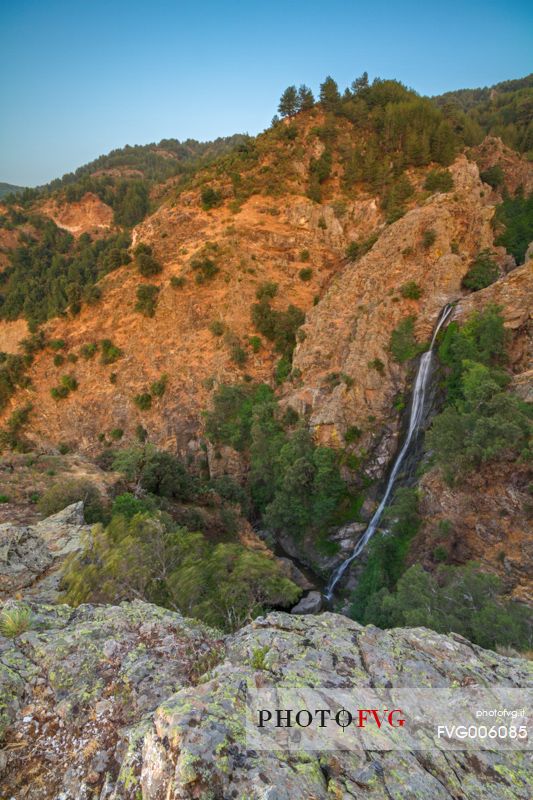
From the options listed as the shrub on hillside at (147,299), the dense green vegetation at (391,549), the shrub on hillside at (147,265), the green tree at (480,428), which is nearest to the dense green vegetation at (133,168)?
the shrub on hillside at (147,265)

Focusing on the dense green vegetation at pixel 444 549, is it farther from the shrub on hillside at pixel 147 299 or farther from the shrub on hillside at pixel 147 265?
the shrub on hillside at pixel 147 265

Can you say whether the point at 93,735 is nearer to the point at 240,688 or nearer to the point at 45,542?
the point at 240,688

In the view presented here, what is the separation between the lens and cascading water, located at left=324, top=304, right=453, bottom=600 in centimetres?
2438

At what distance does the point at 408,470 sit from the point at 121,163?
123767mm

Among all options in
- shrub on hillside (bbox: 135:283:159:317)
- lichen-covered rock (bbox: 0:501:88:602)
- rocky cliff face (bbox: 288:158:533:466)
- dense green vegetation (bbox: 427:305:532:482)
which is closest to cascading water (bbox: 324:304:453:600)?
rocky cliff face (bbox: 288:158:533:466)

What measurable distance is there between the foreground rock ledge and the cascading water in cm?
1938

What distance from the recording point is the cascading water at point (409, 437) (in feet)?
80.0

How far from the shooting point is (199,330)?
4122cm

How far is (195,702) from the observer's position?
147 inches

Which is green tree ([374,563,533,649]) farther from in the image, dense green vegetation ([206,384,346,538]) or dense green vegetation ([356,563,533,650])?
dense green vegetation ([206,384,346,538])

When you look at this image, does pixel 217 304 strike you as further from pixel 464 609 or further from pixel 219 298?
pixel 464 609

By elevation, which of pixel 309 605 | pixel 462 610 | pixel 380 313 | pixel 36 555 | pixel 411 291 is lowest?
pixel 309 605

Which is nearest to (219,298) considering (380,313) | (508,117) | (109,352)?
(109,352)

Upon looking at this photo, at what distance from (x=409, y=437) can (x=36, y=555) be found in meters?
22.3
